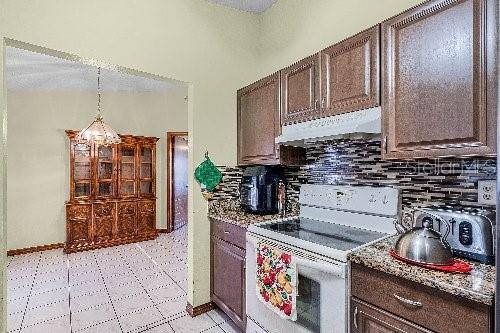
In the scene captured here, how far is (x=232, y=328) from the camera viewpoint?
227cm

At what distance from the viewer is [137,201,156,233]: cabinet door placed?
16.6ft

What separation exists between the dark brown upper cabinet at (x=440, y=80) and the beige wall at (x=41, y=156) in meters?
4.86

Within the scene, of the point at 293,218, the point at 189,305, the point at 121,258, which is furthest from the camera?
the point at 121,258

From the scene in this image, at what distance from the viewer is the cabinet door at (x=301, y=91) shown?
1929 mm

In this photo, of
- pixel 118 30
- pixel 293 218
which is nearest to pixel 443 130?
pixel 293 218

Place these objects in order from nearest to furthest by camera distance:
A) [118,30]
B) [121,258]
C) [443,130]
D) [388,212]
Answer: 1. [443,130]
2. [388,212]
3. [118,30]
4. [121,258]

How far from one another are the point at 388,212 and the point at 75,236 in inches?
180

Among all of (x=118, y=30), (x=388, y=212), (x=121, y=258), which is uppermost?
(x=118, y=30)

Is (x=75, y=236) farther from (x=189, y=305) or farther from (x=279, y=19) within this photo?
(x=279, y=19)

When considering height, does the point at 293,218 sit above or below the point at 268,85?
below

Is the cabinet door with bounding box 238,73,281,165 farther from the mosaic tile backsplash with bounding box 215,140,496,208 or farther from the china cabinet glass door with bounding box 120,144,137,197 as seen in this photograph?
the china cabinet glass door with bounding box 120,144,137,197

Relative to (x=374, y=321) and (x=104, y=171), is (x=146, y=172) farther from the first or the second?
(x=374, y=321)

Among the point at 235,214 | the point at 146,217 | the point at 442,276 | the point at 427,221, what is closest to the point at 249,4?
the point at 235,214

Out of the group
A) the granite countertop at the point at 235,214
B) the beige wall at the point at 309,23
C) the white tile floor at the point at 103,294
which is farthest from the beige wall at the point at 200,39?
the white tile floor at the point at 103,294
